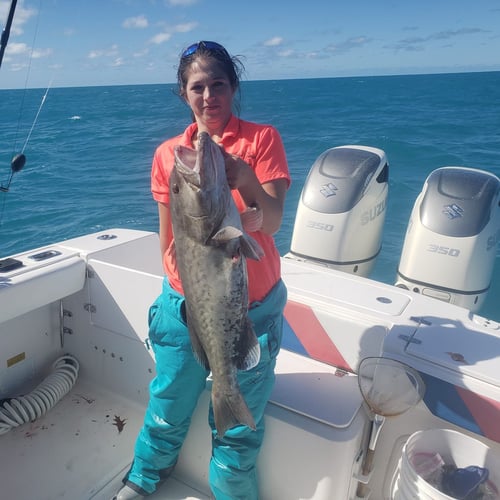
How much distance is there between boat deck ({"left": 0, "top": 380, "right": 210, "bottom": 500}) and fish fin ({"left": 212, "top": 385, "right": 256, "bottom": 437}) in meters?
0.98

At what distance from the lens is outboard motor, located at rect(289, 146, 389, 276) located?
4.62 m

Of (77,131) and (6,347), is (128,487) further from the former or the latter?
(77,131)

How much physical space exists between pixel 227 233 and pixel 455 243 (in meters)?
3.29

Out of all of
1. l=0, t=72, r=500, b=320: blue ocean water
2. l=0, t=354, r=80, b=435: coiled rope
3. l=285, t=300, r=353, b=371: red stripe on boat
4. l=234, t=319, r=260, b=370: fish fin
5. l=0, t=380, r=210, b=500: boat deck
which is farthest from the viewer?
l=0, t=72, r=500, b=320: blue ocean water

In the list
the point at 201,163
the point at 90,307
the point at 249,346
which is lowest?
the point at 90,307

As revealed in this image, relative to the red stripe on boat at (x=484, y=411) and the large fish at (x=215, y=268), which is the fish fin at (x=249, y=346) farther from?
the red stripe on boat at (x=484, y=411)

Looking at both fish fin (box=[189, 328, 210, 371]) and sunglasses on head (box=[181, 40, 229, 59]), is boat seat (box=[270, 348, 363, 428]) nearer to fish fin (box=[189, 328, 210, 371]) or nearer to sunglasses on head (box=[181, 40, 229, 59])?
fish fin (box=[189, 328, 210, 371])

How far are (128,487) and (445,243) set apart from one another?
3.29 metres

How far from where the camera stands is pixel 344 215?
4.61m

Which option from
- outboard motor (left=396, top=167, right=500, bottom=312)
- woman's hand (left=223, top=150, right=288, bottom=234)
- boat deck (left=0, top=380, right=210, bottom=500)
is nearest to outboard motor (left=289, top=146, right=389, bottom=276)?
outboard motor (left=396, top=167, right=500, bottom=312)

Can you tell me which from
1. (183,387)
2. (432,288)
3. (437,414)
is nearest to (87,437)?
(183,387)

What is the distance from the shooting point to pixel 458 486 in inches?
81.5

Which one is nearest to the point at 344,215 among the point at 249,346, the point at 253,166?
the point at 253,166

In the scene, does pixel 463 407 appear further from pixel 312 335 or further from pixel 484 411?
pixel 312 335
